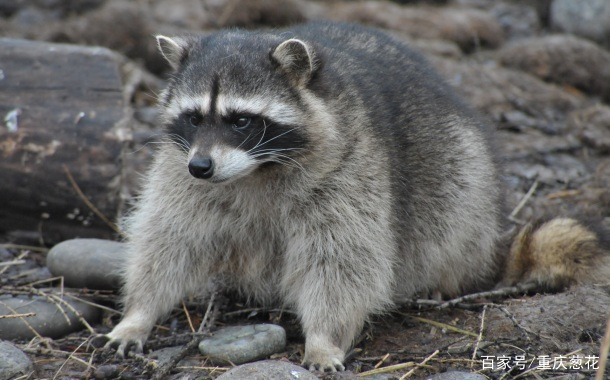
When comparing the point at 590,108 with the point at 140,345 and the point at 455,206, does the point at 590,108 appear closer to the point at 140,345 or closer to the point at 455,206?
the point at 455,206

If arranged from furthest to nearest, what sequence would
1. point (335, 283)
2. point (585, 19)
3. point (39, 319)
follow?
point (585, 19), point (39, 319), point (335, 283)

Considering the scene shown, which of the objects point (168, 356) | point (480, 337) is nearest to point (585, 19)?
point (480, 337)

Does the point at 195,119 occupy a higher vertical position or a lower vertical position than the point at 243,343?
higher

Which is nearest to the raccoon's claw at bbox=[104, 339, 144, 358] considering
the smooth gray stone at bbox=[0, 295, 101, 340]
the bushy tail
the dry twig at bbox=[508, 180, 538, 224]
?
the smooth gray stone at bbox=[0, 295, 101, 340]

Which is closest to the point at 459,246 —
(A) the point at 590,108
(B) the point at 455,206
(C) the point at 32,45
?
(B) the point at 455,206

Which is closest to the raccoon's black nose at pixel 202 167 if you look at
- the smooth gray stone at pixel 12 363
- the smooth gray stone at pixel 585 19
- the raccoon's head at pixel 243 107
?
the raccoon's head at pixel 243 107

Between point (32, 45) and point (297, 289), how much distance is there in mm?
2678

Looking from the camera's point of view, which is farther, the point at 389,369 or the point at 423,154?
the point at 423,154

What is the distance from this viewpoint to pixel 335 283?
409cm

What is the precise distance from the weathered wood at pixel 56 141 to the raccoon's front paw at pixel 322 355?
1.91m

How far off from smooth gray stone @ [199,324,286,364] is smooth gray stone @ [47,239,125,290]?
3.21 feet

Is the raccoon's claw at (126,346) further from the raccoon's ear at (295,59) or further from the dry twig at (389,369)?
the raccoon's ear at (295,59)

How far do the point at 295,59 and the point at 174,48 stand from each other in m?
0.73

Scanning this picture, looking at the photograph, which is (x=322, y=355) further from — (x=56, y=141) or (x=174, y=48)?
(x=56, y=141)
